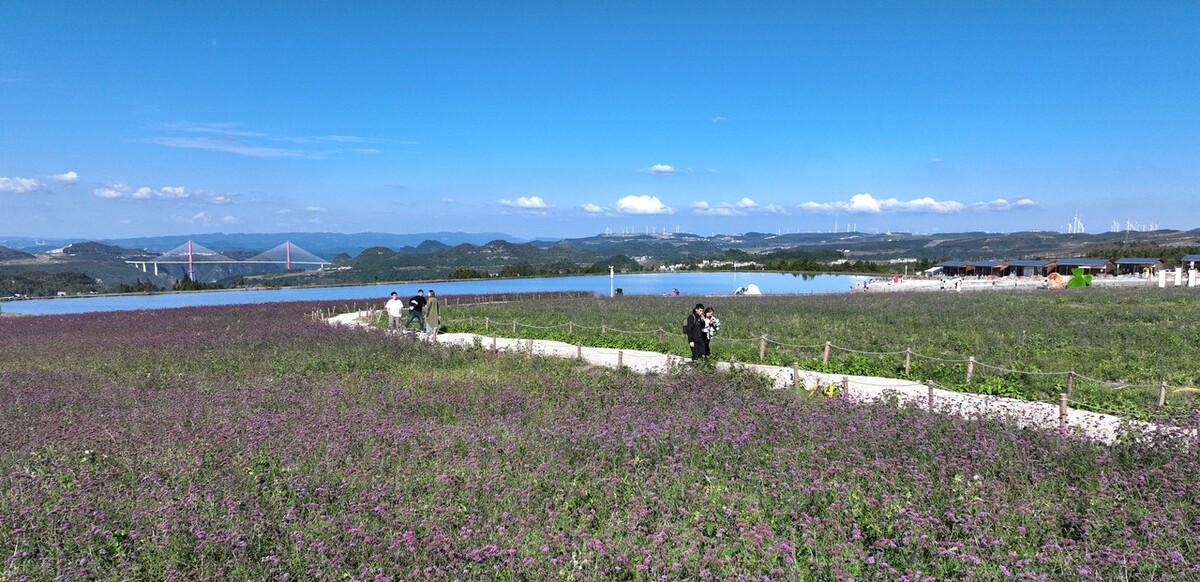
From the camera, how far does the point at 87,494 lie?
5.70 metres

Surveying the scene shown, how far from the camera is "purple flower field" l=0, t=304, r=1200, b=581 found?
4586mm

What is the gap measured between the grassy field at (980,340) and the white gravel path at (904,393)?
1.64 feet

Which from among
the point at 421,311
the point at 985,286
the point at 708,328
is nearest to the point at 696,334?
the point at 708,328

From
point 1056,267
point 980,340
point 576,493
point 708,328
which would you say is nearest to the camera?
point 576,493

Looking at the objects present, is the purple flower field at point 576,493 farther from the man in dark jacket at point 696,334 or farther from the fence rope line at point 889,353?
the man in dark jacket at point 696,334

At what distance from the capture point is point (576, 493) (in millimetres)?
5961

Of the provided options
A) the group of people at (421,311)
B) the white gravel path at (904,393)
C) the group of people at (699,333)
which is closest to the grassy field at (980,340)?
the white gravel path at (904,393)

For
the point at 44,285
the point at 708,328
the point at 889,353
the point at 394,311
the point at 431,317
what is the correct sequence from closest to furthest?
the point at 889,353 < the point at 708,328 < the point at 431,317 < the point at 394,311 < the point at 44,285

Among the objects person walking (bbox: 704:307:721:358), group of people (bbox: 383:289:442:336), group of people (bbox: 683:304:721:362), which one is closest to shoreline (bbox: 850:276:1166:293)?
group of people (bbox: 383:289:442:336)

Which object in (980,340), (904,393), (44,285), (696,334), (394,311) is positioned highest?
(696,334)

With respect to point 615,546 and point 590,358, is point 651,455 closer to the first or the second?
point 615,546

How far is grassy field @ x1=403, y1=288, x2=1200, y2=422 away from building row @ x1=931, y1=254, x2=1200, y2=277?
5872 cm

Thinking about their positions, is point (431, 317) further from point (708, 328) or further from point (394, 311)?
point (708, 328)

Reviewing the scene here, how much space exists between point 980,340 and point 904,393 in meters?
9.20
